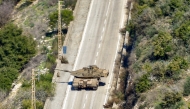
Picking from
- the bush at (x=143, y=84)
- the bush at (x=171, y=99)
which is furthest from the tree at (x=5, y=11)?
the bush at (x=171, y=99)

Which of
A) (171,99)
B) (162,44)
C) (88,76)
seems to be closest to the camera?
(171,99)

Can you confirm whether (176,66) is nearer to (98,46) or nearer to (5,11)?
(98,46)

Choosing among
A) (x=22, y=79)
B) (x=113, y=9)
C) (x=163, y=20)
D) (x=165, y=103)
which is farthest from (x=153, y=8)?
(x=165, y=103)

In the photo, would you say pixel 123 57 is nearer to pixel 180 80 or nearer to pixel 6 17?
pixel 180 80

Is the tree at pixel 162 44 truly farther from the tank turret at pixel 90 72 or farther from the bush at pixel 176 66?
the tank turret at pixel 90 72

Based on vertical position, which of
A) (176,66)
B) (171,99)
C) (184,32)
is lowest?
(171,99)

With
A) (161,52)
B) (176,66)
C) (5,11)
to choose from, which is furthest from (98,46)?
(5,11)

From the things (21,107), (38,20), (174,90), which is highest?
(38,20)
